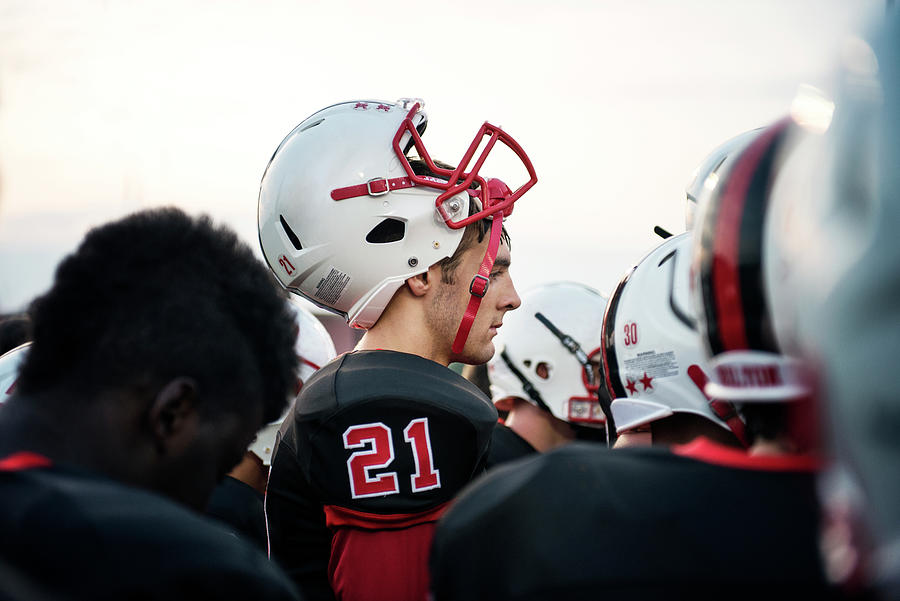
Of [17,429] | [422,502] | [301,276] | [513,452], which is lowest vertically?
[513,452]

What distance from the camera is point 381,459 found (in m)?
2.66

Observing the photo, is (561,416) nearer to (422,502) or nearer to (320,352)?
(320,352)

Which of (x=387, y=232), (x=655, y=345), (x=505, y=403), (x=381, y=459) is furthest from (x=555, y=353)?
(x=381, y=459)

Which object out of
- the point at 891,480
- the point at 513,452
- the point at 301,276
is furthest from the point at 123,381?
the point at 513,452

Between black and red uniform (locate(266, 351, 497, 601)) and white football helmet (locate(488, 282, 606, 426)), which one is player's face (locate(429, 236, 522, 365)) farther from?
white football helmet (locate(488, 282, 606, 426))

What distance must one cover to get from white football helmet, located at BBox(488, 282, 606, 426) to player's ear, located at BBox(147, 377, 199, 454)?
370 cm

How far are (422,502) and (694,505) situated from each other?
1.44 metres

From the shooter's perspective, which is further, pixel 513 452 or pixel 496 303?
pixel 513 452

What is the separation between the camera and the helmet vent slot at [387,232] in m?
3.21

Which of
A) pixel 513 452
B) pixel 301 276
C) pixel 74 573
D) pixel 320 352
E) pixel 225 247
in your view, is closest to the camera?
pixel 74 573

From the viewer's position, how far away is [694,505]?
1.36m

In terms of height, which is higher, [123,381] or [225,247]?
[225,247]

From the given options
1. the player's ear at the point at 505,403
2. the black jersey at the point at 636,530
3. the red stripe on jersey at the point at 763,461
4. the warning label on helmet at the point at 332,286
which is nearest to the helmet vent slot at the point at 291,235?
the warning label on helmet at the point at 332,286

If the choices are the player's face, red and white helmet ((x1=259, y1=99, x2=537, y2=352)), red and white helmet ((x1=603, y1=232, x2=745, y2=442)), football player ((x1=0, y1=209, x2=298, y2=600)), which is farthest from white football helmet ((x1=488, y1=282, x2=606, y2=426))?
football player ((x1=0, y1=209, x2=298, y2=600))
